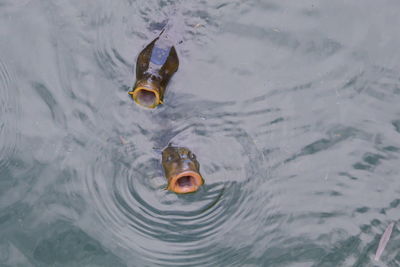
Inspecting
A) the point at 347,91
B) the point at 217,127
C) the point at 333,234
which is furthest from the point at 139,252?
the point at 347,91

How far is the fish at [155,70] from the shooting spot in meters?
5.94

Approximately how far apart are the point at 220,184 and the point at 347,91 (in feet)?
5.55

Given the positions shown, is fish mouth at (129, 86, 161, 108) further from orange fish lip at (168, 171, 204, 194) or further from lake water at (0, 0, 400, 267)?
orange fish lip at (168, 171, 204, 194)

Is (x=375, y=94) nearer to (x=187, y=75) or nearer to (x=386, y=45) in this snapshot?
(x=386, y=45)

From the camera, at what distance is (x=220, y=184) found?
5.99m

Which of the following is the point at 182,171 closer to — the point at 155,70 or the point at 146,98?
the point at 146,98

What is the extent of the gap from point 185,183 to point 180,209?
1.18ft

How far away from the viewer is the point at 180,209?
5891mm

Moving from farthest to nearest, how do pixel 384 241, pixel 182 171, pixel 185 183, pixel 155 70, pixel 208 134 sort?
pixel 208 134 → pixel 155 70 → pixel 384 241 → pixel 185 183 → pixel 182 171

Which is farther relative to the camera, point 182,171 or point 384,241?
point 384,241

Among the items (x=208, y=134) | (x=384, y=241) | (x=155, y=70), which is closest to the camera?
(x=384, y=241)

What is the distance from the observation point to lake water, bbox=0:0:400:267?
5883 mm

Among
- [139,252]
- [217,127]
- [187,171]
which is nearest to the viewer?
[187,171]

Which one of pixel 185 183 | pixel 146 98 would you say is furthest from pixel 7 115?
pixel 185 183
